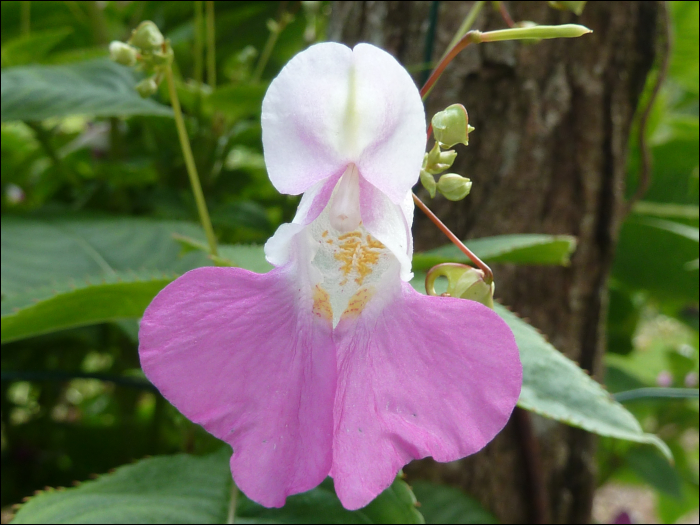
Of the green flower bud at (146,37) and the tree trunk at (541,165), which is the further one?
the tree trunk at (541,165)

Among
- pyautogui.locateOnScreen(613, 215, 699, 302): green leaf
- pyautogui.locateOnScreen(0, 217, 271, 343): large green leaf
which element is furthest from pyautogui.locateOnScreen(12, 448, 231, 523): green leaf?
pyautogui.locateOnScreen(613, 215, 699, 302): green leaf

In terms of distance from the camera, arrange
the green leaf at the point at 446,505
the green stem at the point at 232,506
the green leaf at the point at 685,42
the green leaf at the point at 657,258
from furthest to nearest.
Result: the green leaf at the point at 685,42 → the green leaf at the point at 657,258 → the green leaf at the point at 446,505 → the green stem at the point at 232,506

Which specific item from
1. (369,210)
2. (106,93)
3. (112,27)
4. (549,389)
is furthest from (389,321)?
(112,27)

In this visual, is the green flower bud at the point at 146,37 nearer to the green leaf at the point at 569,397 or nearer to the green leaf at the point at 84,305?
the green leaf at the point at 84,305

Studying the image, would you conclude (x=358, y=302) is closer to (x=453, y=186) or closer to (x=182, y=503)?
(x=453, y=186)

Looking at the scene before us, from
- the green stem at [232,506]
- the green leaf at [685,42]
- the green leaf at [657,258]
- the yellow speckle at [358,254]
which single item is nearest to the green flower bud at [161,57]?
the yellow speckle at [358,254]

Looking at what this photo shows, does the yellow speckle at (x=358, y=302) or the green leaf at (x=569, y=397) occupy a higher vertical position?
A: the yellow speckle at (x=358, y=302)

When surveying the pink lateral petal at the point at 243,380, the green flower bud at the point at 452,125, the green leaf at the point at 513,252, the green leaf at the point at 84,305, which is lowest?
the green leaf at the point at 84,305

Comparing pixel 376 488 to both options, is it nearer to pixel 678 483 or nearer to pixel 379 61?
pixel 379 61
